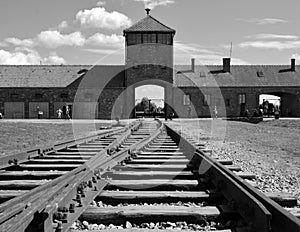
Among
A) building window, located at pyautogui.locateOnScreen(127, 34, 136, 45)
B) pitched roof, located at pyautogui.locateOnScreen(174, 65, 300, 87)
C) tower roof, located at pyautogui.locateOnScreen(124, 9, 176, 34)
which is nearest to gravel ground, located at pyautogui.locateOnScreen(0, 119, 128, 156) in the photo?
building window, located at pyautogui.locateOnScreen(127, 34, 136, 45)

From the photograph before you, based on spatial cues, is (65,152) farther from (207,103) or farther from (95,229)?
(207,103)

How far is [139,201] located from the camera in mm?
3602

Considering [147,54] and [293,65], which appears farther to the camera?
[293,65]

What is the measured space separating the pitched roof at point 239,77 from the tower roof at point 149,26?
653 cm

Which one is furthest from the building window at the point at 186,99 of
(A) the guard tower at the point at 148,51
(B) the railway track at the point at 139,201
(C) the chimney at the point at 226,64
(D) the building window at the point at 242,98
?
(B) the railway track at the point at 139,201

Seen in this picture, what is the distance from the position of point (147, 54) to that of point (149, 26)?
311 centimetres

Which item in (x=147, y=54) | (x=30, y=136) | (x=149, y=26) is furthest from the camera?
(x=149, y=26)

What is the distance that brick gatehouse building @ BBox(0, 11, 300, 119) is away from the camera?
44.5 m

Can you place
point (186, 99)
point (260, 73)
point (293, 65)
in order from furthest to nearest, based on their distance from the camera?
point (293, 65)
point (260, 73)
point (186, 99)

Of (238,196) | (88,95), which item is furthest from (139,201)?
(88,95)

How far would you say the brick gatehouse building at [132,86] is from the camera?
146ft

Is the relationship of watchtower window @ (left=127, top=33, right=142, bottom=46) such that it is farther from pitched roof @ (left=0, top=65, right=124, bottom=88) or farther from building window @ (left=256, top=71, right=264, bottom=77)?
building window @ (left=256, top=71, right=264, bottom=77)

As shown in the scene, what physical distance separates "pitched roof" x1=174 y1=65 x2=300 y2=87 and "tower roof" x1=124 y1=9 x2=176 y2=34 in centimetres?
653

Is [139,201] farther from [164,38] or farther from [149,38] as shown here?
[164,38]
